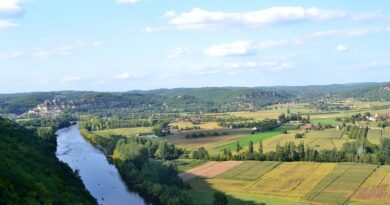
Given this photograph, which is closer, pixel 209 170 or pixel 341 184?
pixel 341 184

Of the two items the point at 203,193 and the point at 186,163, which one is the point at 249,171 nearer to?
the point at 203,193

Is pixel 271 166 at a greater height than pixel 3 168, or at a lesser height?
lesser

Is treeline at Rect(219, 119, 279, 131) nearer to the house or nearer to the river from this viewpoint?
the house

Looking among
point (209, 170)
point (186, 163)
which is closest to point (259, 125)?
point (186, 163)

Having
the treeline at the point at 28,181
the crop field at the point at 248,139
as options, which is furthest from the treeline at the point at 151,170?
the treeline at the point at 28,181

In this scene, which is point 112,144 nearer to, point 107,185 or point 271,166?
point 107,185

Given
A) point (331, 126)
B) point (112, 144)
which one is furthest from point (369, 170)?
point (331, 126)
